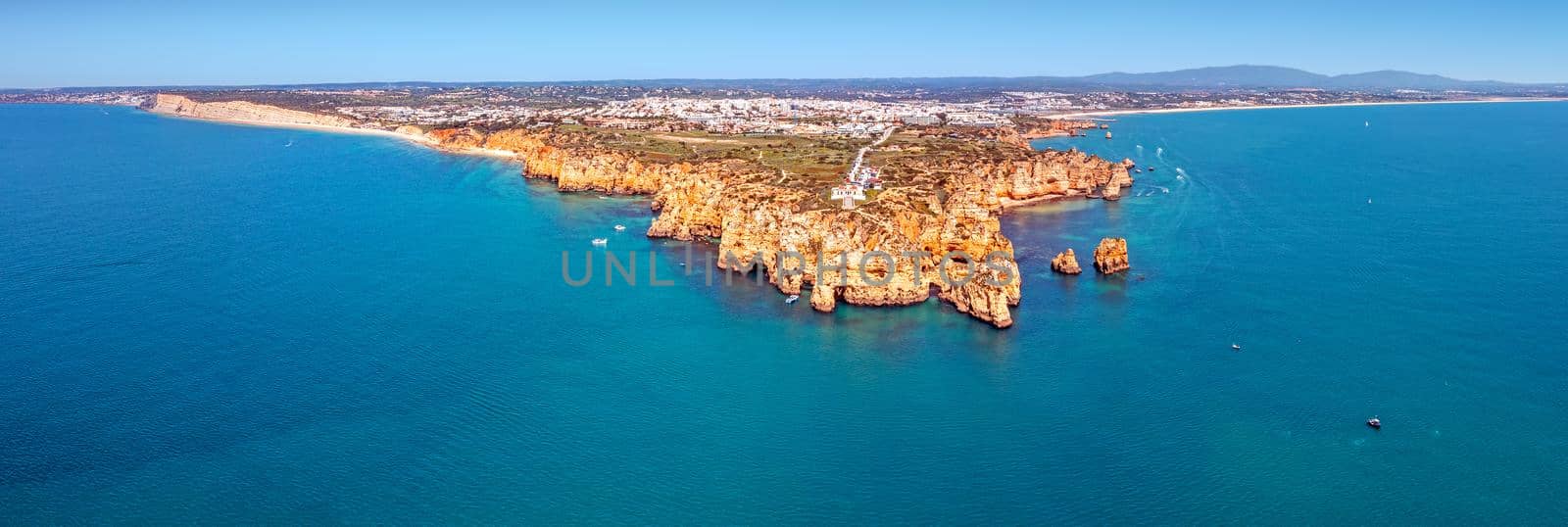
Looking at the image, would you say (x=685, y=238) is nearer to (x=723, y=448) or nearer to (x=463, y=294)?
(x=463, y=294)

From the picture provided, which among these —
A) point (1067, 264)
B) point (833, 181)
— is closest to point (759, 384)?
point (1067, 264)

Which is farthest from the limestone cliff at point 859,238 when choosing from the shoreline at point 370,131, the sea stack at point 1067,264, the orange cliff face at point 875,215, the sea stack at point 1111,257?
the shoreline at point 370,131

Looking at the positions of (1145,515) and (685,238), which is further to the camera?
(685,238)

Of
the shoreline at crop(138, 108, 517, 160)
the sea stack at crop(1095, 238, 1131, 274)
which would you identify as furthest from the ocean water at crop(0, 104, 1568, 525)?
the shoreline at crop(138, 108, 517, 160)

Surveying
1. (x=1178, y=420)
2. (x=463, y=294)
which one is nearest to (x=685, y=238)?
(x=463, y=294)

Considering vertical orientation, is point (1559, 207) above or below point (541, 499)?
above

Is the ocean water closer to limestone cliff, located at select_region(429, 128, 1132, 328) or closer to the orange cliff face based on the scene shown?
limestone cliff, located at select_region(429, 128, 1132, 328)
